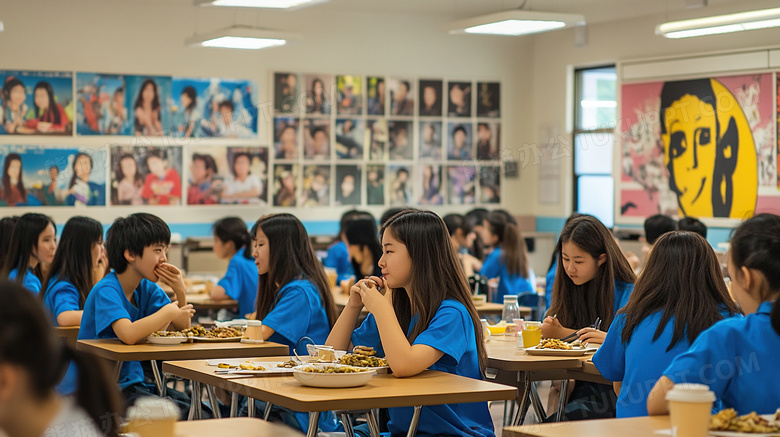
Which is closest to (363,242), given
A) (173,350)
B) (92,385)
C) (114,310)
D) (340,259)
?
(340,259)

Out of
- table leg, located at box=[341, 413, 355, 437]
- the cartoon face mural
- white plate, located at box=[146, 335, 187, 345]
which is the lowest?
table leg, located at box=[341, 413, 355, 437]

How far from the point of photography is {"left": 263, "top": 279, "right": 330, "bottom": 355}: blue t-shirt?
4.32 m

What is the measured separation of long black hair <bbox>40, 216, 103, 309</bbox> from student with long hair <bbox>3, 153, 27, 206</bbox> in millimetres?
4470

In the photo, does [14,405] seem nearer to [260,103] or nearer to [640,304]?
[640,304]

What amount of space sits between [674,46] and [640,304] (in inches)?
273

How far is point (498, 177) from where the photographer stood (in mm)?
11203

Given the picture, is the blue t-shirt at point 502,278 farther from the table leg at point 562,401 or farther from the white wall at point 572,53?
the white wall at point 572,53

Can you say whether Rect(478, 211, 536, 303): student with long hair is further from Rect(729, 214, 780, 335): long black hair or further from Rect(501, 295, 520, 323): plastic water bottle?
Rect(729, 214, 780, 335): long black hair

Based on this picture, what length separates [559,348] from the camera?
3.94 meters

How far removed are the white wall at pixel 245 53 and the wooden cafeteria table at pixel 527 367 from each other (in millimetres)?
5115

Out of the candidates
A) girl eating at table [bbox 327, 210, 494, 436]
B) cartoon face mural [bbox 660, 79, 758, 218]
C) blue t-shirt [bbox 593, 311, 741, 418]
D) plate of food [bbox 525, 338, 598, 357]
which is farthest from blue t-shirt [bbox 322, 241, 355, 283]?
blue t-shirt [bbox 593, 311, 741, 418]

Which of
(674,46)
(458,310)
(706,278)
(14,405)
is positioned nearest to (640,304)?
(706,278)

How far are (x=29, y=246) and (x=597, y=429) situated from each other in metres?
3.81

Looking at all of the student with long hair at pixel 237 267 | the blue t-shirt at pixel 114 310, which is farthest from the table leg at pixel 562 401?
the student with long hair at pixel 237 267
